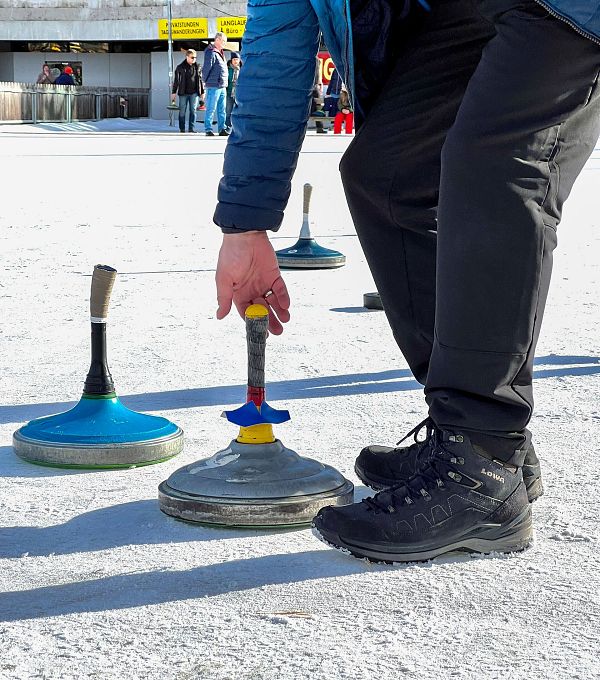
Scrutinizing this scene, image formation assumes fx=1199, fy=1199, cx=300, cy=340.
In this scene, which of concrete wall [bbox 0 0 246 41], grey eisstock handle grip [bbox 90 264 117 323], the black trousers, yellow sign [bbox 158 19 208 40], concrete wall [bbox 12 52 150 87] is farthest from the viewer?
concrete wall [bbox 12 52 150 87]

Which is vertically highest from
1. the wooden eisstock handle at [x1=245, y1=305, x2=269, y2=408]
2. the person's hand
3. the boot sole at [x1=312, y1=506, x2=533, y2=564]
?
the person's hand

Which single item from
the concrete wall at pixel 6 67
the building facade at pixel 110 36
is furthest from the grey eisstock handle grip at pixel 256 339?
the concrete wall at pixel 6 67

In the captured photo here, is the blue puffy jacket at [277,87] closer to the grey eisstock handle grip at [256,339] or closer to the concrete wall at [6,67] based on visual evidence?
the grey eisstock handle grip at [256,339]

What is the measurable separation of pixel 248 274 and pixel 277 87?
0.36 m

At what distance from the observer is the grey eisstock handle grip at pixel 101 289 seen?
8.96 ft

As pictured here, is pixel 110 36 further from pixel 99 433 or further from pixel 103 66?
pixel 99 433

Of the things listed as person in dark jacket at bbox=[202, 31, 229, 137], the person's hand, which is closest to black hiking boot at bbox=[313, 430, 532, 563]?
the person's hand

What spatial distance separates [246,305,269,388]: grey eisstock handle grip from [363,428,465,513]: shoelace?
15.6 inches

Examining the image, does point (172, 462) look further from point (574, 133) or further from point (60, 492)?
point (574, 133)

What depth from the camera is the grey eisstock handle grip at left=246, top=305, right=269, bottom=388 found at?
7.67 ft

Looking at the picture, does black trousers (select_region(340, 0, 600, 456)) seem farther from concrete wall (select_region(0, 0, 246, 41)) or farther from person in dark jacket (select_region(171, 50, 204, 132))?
concrete wall (select_region(0, 0, 246, 41))

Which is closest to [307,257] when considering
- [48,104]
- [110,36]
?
[48,104]

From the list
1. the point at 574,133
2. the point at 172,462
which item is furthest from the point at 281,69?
the point at 172,462

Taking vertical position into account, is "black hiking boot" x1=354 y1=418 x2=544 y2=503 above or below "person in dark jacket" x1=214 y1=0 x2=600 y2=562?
below
